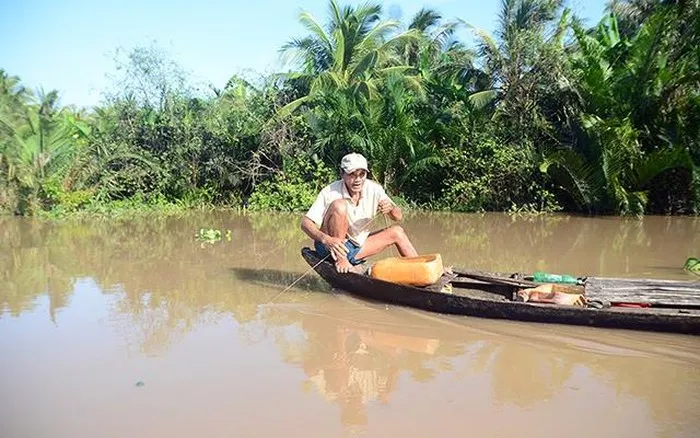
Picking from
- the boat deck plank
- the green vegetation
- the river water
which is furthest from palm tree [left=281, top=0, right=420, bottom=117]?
the boat deck plank

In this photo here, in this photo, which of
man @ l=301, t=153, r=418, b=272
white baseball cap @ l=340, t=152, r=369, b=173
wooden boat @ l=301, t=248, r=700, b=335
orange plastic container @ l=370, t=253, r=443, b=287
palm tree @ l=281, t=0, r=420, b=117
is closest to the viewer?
wooden boat @ l=301, t=248, r=700, b=335

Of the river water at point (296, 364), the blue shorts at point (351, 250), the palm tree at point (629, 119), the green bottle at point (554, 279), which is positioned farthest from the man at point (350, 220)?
the palm tree at point (629, 119)

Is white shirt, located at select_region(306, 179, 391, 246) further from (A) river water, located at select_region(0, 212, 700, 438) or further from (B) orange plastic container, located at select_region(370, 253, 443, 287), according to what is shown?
(A) river water, located at select_region(0, 212, 700, 438)

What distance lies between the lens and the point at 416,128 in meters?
13.3

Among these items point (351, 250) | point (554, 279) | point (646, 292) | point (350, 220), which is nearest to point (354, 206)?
point (350, 220)

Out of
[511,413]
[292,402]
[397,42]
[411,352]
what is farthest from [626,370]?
[397,42]

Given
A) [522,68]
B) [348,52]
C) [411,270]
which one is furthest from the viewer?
[348,52]

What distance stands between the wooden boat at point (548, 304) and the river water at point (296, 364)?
89mm

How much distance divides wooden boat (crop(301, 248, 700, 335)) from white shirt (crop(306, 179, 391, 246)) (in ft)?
1.18

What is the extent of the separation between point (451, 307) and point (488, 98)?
8970 millimetres

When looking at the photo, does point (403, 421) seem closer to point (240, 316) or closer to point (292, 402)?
point (292, 402)

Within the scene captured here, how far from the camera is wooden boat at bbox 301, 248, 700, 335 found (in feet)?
14.1

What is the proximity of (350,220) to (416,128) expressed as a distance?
8066 mm

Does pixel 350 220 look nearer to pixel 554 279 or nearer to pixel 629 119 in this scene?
pixel 554 279
